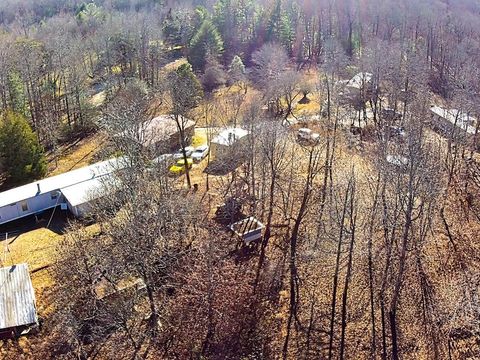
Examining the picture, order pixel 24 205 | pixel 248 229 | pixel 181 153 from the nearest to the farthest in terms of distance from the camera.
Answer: pixel 248 229, pixel 24 205, pixel 181 153

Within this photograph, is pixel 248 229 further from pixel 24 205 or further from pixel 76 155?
pixel 76 155

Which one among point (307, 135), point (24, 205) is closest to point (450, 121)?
point (307, 135)

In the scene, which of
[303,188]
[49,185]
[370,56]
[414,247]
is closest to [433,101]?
[370,56]

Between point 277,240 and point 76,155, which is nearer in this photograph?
point 277,240

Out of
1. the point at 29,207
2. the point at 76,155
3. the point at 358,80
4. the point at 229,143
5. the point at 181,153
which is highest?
the point at 358,80

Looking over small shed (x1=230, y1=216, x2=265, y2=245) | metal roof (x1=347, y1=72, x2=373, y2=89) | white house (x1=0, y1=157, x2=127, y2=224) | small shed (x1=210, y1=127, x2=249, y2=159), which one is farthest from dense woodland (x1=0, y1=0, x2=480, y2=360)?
white house (x1=0, y1=157, x2=127, y2=224)

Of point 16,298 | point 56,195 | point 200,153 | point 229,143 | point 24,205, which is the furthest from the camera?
point 200,153
